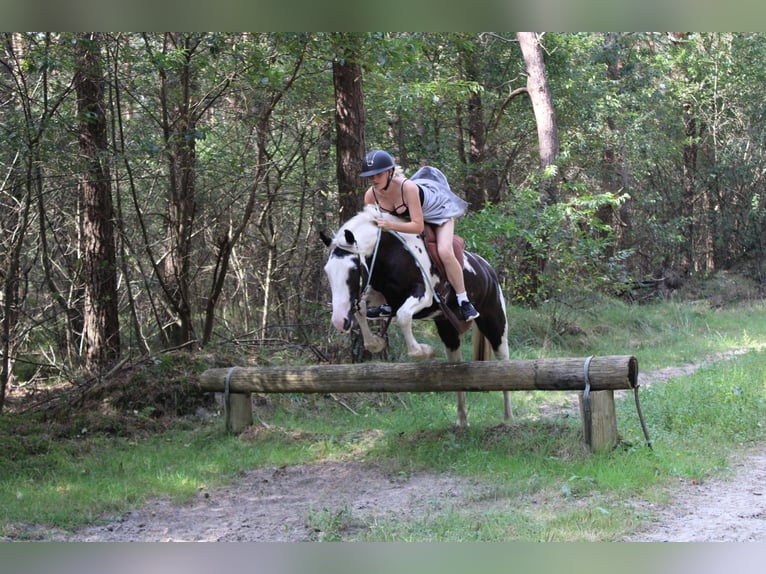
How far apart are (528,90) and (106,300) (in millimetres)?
10347

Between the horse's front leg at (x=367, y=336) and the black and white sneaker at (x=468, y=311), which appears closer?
the horse's front leg at (x=367, y=336)

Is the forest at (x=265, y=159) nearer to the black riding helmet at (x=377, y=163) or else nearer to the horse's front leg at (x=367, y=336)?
the black riding helmet at (x=377, y=163)

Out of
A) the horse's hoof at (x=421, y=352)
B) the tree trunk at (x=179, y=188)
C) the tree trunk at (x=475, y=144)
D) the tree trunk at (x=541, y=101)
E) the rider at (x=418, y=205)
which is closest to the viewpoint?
the rider at (x=418, y=205)

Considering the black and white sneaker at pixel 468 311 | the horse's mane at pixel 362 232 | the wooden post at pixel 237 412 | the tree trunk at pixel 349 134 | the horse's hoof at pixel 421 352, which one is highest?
the tree trunk at pixel 349 134

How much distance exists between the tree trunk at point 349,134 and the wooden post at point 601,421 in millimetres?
4483

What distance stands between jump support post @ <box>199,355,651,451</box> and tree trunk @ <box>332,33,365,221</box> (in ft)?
9.55

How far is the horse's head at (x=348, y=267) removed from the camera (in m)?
5.32

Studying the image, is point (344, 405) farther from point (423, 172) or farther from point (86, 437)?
point (423, 172)

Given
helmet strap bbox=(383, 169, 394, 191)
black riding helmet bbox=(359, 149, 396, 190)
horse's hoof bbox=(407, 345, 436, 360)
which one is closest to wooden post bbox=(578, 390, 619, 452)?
horse's hoof bbox=(407, 345, 436, 360)

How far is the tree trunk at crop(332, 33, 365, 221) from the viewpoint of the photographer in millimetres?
9406

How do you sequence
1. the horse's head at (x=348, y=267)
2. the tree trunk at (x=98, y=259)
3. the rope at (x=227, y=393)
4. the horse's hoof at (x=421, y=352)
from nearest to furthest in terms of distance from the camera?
the horse's head at (x=348, y=267) < the horse's hoof at (x=421, y=352) < the rope at (x=227, y=393) < the tree trunk at (x=98, y=259)

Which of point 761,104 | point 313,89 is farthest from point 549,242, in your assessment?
point 761,104

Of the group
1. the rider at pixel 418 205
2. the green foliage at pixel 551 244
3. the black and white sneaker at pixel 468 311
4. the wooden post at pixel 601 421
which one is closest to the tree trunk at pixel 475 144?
the green foliage at pixel 551 244

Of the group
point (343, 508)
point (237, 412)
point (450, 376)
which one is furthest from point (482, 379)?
point (237, 412)
